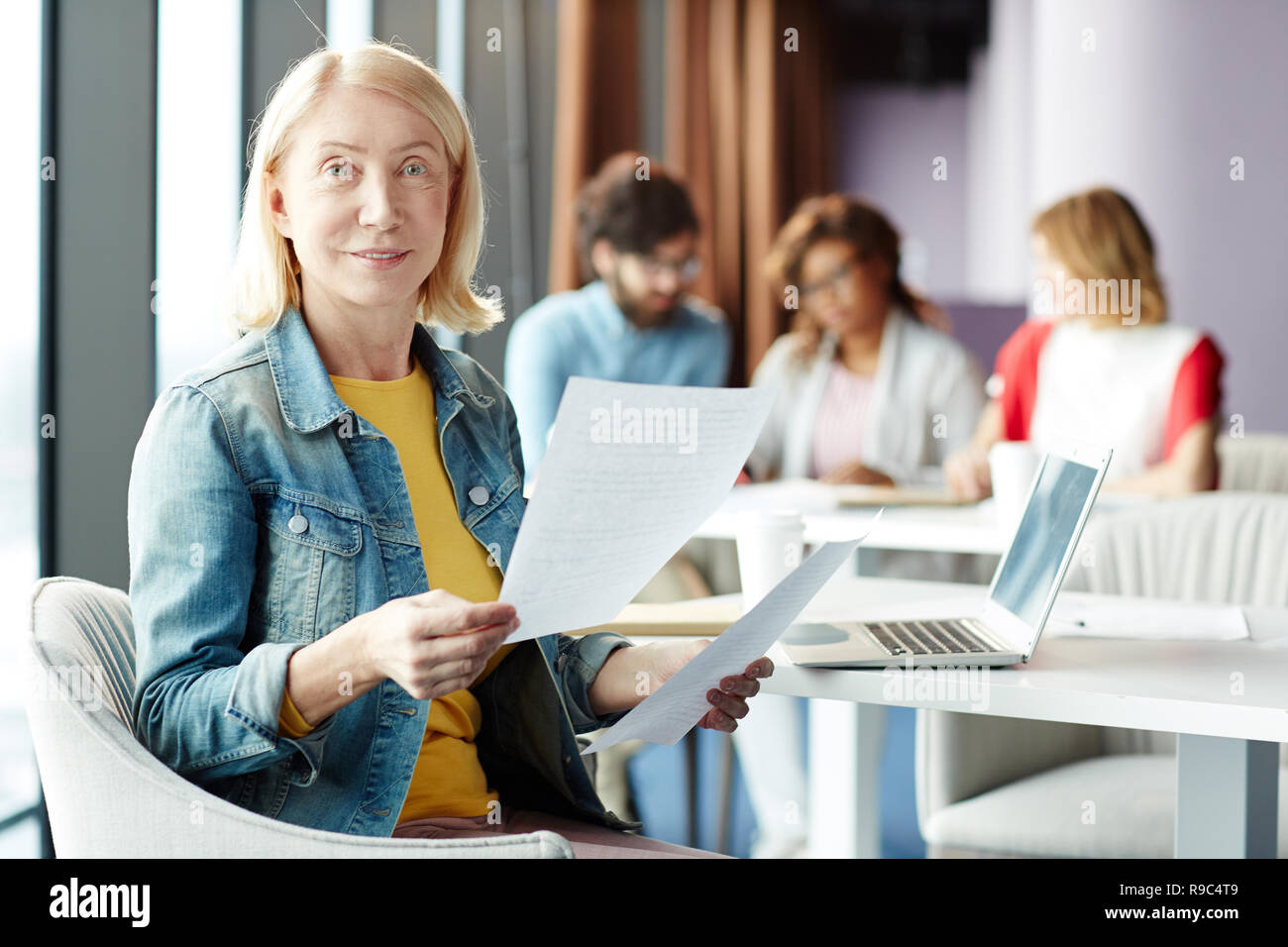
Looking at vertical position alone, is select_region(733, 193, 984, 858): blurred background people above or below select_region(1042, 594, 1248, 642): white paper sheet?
above

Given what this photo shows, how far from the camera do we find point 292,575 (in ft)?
3.37

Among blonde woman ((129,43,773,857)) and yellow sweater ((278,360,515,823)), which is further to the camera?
yellow sweater ((278,360,515,823))

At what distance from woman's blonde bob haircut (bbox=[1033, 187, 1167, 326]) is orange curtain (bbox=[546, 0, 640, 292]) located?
6.28ft

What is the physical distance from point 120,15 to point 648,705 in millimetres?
1754

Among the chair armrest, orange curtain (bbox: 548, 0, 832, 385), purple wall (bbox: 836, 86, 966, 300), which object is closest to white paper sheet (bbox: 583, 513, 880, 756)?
the chair armrest

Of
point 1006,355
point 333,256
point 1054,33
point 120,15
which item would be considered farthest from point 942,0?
point 333,256

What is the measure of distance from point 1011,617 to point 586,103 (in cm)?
358

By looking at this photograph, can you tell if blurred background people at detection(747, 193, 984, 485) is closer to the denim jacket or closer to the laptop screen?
the laptop screen

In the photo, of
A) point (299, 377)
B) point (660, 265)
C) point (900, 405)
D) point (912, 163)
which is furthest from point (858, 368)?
point (912, 163)

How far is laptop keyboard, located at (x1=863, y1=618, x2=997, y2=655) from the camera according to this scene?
1.29 m

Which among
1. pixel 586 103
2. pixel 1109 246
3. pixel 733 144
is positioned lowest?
pixel 1109 246
